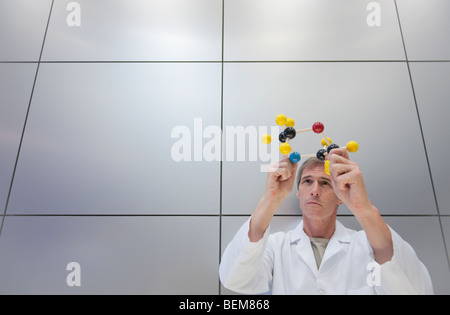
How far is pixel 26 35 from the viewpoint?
2.02 m

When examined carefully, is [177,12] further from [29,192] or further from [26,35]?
[29,192]

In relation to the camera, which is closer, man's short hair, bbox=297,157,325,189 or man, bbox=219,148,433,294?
man, bbox=219,148,433,294

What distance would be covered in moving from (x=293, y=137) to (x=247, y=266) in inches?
25.8

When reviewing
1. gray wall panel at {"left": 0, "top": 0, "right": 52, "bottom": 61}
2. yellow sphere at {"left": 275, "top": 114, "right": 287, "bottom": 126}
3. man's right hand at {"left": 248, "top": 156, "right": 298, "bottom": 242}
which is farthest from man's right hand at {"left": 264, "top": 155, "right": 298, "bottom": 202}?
gray wall panel at {"left": 0, "top": 0, "right": 52, "bottom": 61}

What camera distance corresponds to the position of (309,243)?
1.52m

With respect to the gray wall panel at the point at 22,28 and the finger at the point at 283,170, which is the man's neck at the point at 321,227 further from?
the gray wall panel at the point at 22,28

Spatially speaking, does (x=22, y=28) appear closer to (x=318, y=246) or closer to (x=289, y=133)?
(x=289, y=133)

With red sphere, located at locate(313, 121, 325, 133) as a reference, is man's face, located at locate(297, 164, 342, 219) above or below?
below

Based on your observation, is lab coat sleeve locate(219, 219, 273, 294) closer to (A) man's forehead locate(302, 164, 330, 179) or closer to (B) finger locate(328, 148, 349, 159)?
(A) man's forehead locate(302, 164, 330, 179)

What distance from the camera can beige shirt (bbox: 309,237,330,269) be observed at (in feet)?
4.89

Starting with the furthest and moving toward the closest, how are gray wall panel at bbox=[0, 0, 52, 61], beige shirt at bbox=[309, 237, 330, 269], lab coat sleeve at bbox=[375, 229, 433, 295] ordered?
1. gray wall panel at bbox=[0, 0, 52, 61]
2. beige shirt at bbox=[309, 237, 330, 269]
3. lab coat sleeve at bbox=[375, 229, 433, 295]

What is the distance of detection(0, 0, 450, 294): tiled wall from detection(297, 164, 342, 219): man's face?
0.24 ft

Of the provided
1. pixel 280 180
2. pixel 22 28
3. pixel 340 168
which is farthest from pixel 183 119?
pixel 22 28
